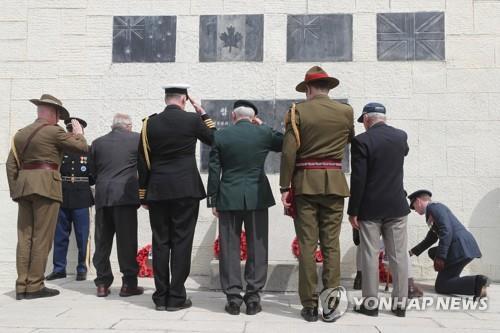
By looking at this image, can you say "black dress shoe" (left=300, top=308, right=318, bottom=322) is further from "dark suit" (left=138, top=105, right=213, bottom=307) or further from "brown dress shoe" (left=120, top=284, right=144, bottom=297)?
"brown dress shoe" (left=120, top=284, right=144, bottom=297)

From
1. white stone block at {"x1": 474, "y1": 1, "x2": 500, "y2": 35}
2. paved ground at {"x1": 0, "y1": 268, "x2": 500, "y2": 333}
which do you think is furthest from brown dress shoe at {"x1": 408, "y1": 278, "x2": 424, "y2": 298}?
white stone block at {"x1": 474, "y1": 1, "x2": 500, "y2": 35}

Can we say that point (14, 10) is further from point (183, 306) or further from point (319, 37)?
point (183, 306)

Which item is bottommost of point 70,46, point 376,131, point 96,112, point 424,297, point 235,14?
point 424,297

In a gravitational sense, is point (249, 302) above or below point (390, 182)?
below

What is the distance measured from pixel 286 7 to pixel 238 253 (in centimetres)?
361

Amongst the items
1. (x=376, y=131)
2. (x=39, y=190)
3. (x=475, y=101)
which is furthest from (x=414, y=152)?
(x=39, y=190)

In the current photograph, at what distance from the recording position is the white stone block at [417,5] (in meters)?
5.95

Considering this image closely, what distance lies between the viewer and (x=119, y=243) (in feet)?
14.5

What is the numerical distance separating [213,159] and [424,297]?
7.88ft

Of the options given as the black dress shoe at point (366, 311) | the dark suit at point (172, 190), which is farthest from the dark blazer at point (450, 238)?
the dark suit at point (172, 190)

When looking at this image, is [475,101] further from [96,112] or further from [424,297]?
[96,112]

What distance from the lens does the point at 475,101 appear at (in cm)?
577

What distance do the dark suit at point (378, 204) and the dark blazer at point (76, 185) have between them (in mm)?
3344

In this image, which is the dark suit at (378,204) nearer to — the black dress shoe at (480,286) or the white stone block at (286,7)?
the black dress shoe at (480,286)
